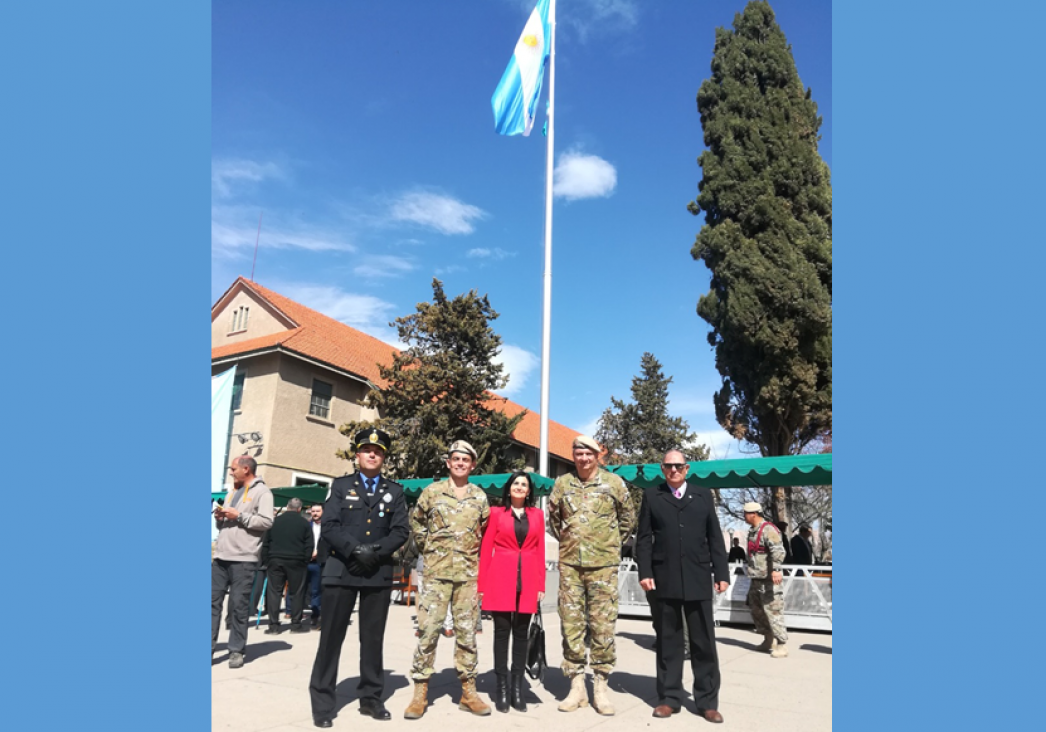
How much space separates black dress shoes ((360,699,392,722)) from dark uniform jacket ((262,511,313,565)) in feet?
17.1

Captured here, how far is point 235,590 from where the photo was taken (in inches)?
279

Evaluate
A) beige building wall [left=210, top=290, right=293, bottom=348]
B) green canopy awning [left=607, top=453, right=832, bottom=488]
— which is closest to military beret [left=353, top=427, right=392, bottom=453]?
green canopy awning [left=607, top=453, right=832, bottom=488]

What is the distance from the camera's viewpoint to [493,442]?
23.6m

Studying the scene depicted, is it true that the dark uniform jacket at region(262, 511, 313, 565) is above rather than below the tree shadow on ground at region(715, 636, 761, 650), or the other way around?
above

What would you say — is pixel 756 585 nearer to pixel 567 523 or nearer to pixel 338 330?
pixel 567 523

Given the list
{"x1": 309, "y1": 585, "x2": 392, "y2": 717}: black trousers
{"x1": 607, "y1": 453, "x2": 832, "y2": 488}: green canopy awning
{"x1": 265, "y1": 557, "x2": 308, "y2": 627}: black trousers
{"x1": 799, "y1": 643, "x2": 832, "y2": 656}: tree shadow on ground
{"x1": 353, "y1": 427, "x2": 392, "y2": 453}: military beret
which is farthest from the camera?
{"x1": 607, "y1": 453, "x2": 832, "y2": 488}: green canopy awning

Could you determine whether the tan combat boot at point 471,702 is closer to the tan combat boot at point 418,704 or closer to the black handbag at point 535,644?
the tan combat boot at point 418,704

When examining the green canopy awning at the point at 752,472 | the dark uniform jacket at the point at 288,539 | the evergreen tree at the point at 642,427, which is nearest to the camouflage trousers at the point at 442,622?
the dark uniform jacket at the point at 288,539

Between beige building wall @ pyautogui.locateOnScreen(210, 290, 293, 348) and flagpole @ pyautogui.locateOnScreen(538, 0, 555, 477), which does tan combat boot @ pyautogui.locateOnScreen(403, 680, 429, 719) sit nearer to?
flagpole @ pyautogui.locateOnScreen(538, 0, 555, 477)

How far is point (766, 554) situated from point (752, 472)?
12.0 feet

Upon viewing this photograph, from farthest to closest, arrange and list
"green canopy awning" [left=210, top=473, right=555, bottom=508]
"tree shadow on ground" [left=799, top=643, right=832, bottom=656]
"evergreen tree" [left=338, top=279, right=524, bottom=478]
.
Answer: "evergreen tree" [left=338, top=279, right=524, bottom=478]
"green canopy awning" [left=210, top=473, right=555, bottom=508]
"tree shadow on ground" [left=799, top=643, right=832, bottom=656]

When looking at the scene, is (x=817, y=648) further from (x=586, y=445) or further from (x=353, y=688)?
(x=353, y=688)

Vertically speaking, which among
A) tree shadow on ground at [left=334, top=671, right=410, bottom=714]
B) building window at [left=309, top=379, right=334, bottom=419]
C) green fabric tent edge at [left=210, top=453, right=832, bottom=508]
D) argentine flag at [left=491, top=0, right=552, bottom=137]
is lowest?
tree shadow on ground at [left=334, top=671, right=410, bottom=714]

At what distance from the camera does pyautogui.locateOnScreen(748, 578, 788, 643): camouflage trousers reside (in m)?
8.66
